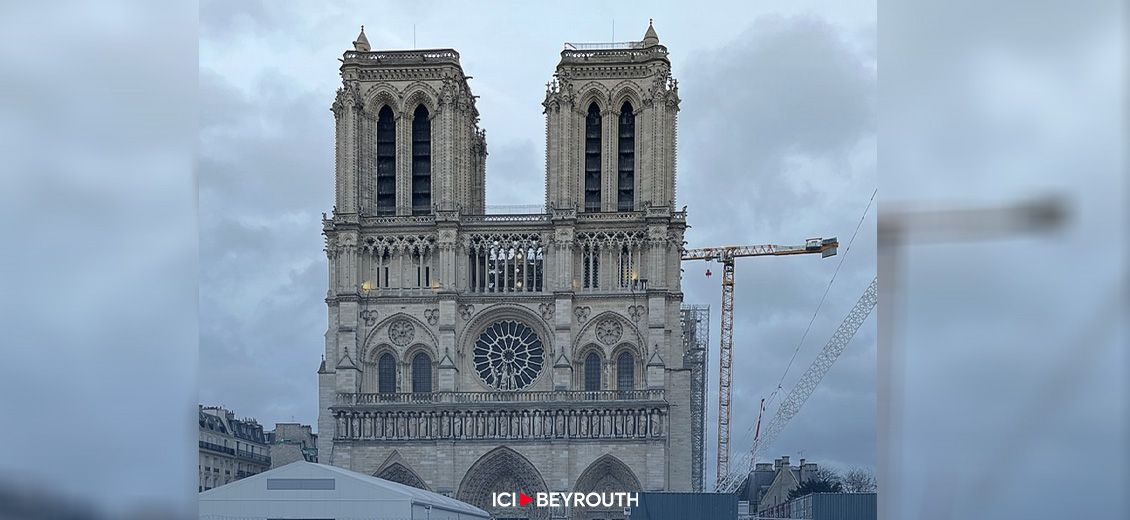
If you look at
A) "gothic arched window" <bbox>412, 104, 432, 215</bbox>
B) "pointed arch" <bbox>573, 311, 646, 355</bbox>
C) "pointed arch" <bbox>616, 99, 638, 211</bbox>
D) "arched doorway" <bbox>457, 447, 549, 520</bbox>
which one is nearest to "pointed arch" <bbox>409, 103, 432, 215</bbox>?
"gothic arched window" <bbox>412, 104, 432, 215</bbox>

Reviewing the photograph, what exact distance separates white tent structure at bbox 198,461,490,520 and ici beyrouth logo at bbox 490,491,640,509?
1582 centimetres

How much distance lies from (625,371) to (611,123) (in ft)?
32.6

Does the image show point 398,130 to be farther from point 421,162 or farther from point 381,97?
point 421,162

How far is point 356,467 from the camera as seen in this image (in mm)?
44906

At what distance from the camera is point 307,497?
92.9 feet

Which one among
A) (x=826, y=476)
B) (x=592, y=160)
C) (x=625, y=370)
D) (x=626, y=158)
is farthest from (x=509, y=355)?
(x=826, y=476)

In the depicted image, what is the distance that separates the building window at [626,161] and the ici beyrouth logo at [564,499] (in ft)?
37.7

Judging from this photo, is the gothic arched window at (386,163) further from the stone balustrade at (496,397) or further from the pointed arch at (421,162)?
the stone balustrade at (496,397)

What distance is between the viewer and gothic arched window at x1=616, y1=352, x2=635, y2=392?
151 feet

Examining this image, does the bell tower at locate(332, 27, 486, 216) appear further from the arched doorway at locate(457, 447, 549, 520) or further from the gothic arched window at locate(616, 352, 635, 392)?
the arched doorway at locate(457, 447, 549, 520)

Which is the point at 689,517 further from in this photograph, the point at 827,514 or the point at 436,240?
the point at 436,240
